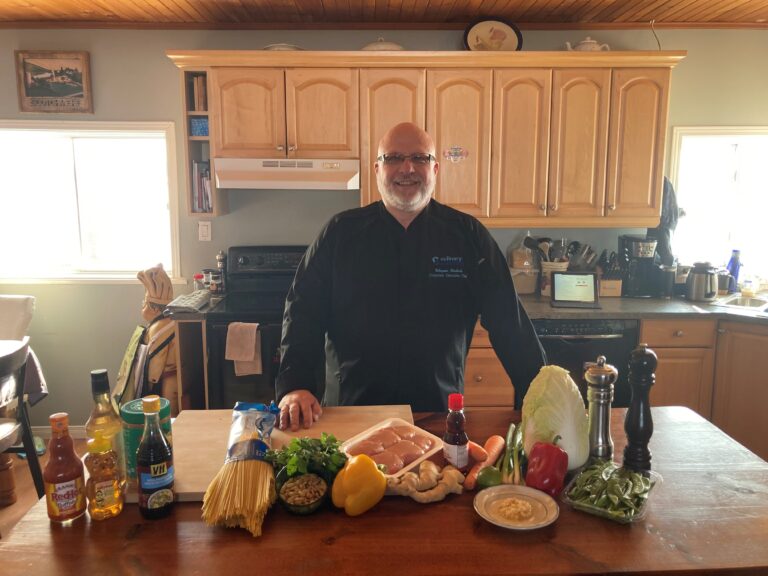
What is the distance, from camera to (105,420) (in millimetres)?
1169

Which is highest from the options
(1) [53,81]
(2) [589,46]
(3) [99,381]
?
(2) [589,46]

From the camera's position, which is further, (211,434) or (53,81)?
(53,81)

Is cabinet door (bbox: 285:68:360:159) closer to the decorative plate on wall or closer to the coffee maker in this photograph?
the decorative plate on wall

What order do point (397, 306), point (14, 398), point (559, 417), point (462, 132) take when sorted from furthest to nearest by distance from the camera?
Result: point (462, 132) → point (14, 398) → point (397, 306) → point (559, 417)

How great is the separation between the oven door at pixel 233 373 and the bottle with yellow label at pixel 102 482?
207 centimetres

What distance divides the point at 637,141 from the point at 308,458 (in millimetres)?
3019

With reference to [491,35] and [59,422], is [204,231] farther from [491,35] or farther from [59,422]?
[59,422]

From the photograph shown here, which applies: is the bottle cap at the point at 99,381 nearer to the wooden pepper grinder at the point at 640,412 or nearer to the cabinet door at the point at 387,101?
the wooden pepper grinder at the point at 640,412

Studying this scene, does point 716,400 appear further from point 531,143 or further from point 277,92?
point 277,92

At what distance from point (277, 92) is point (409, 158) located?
1.68 m

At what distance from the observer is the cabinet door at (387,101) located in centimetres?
332

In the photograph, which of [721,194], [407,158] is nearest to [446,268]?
[407,158]

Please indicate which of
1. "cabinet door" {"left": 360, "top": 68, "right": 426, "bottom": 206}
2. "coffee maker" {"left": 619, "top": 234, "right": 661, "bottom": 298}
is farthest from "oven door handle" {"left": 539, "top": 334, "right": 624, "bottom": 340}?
"cabinet door" {"left": 360, "top": 68, "right": 426, "bottom": 206}

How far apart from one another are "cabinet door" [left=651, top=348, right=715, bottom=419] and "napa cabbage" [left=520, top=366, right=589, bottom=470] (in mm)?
2196
